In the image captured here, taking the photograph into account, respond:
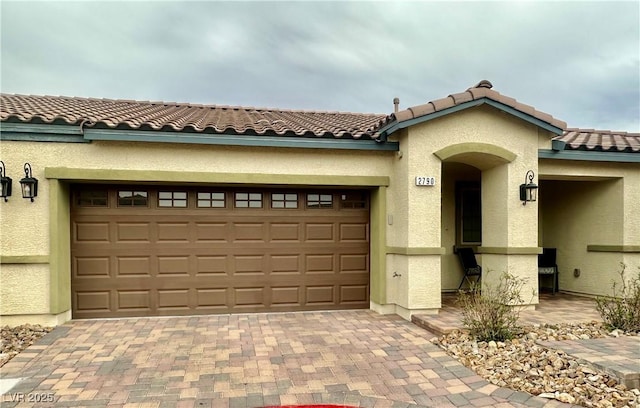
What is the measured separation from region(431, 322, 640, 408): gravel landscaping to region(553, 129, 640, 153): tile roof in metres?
4.07

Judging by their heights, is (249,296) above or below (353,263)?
below

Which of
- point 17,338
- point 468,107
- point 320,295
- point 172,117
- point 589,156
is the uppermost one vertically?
point 172,117

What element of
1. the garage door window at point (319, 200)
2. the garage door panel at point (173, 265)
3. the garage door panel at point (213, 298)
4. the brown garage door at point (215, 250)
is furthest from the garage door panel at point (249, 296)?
the garage door window at point (319, 200)

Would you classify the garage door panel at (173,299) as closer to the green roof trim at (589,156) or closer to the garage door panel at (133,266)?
the garage door panel at (133,266)

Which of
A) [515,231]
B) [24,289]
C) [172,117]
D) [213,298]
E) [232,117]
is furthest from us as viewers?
[232,117]

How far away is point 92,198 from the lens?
7.20 meters

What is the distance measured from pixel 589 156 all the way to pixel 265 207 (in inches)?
278

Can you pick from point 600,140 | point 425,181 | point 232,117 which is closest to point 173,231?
point 232,117

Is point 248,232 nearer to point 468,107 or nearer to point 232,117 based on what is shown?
point 232,117

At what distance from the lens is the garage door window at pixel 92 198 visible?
281 inches

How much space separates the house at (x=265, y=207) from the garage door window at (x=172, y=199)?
0.03 metres

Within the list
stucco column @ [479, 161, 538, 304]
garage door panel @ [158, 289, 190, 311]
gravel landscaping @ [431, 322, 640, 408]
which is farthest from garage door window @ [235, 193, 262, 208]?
stucco column @ [479, 161, 538, 304]

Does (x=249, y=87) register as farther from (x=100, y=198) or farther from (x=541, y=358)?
(x=541, y=358)

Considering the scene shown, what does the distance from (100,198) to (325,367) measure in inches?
214
